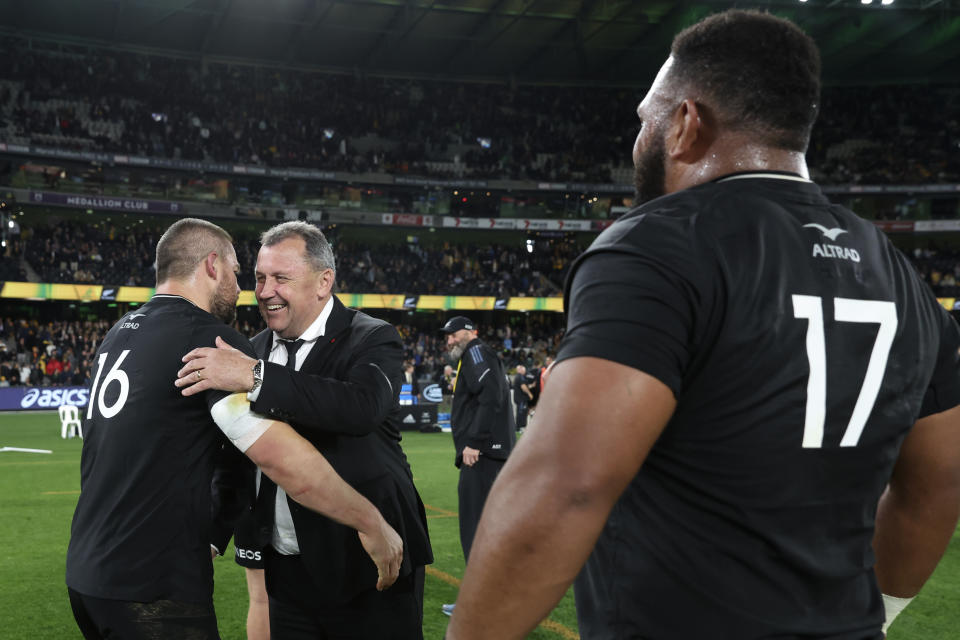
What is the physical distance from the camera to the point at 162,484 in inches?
111

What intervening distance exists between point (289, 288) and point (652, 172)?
6.85 ft

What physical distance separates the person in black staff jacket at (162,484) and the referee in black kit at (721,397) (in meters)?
1.54

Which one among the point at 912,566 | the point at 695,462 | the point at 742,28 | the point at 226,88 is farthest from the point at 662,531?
the point at 226,88

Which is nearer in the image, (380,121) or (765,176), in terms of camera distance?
(765,176)

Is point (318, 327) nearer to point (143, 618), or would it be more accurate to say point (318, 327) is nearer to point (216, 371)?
point (216, 371)

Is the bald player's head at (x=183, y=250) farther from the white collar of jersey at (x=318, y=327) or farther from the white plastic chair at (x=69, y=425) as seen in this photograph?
the white plastic chair at (x=69, y=425)

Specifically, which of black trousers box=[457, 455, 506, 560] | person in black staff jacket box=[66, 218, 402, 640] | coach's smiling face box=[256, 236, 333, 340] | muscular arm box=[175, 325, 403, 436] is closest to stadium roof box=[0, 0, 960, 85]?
black trousers box=[457, 455, 506, 560]

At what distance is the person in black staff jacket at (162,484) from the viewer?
274 centimetres

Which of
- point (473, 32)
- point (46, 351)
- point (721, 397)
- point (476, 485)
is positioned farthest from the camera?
point (473, 32)

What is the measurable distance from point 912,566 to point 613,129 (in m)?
47.8

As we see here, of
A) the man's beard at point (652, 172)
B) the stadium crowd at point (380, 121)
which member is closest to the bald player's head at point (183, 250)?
the man's beard at point (652, 172)

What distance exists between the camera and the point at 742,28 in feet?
4.89

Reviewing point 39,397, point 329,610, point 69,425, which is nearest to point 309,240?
point 329,610

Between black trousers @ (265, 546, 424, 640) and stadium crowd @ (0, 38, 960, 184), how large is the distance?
131ft
